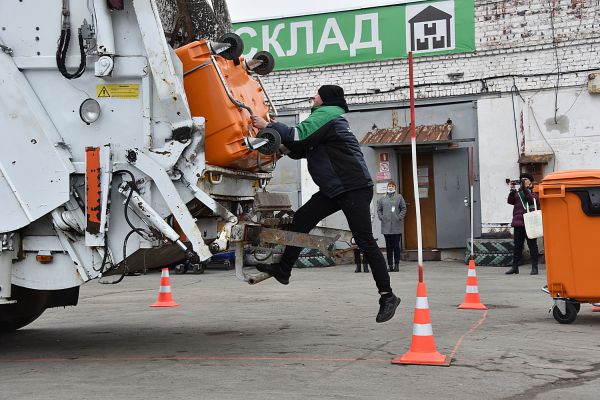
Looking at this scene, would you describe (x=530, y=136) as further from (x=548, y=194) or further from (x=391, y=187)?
(x=548, y=194)

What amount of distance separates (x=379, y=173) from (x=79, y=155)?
1250cm

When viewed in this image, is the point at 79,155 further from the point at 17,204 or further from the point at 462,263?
the point at 462,263

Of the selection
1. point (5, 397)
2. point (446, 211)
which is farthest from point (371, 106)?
point (5, 397)

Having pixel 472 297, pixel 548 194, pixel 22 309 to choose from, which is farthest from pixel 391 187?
pixel 22 309

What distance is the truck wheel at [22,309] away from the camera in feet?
21.8

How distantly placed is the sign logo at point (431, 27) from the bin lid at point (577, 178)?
407 inches

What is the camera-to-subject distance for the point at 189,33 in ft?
22.4

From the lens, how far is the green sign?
17.7m

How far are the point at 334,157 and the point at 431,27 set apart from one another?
39.4 feet

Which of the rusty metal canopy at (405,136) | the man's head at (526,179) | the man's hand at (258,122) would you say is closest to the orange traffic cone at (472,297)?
the man's hand at (258,122)

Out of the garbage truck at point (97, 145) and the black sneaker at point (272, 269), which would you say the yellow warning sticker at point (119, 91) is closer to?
the garbage truck at point (97, 145)

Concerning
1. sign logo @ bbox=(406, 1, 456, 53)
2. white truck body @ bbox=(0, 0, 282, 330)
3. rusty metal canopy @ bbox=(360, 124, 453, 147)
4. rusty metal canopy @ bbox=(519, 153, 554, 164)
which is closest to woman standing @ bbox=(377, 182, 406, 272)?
rusty metal canopy @ bbox=(360, 124, 453, 147)

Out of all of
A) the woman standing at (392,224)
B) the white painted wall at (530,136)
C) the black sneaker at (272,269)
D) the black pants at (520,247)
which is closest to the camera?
the black sneaker at (272,269)

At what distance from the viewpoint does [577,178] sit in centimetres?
775
